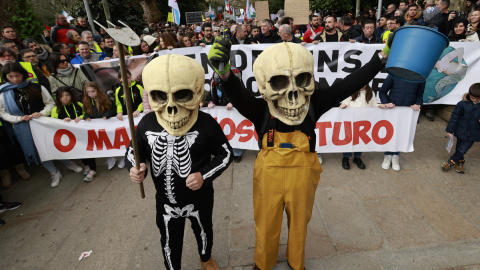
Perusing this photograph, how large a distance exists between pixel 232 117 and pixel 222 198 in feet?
4.76

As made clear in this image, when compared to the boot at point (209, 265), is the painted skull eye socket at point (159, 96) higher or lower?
higher

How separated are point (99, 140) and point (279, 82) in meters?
4.06

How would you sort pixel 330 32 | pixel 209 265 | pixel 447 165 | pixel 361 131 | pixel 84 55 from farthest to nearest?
1. pixel 330 32
2. pixel 84 55
3. pixel 361 131
4. pixel 447 165
5. pixel 209 265

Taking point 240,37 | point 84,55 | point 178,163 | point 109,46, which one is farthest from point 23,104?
point 240,37

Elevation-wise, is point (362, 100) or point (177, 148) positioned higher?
point (177, 148)

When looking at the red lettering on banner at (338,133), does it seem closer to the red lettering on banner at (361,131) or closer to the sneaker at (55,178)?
the red lettering on banner at (361,131)

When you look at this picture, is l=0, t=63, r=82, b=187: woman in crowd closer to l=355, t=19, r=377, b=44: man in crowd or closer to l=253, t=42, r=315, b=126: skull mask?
l=253, t=42, r=315, b=126: skull mask

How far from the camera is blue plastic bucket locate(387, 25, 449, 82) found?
6.38 ft

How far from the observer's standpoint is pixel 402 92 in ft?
14.6

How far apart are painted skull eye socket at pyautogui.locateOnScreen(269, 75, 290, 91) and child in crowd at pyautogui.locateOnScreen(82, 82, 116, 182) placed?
3824mm

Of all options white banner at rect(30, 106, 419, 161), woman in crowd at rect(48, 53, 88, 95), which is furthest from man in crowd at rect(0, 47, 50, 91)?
white banner at rect(30, 106, 419, 161)

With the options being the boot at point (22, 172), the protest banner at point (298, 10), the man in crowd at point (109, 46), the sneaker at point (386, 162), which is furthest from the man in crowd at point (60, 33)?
the sneaker at point (386, 162)

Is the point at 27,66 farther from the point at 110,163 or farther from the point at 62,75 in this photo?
the point at 110,163

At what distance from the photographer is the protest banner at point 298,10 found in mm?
7121
